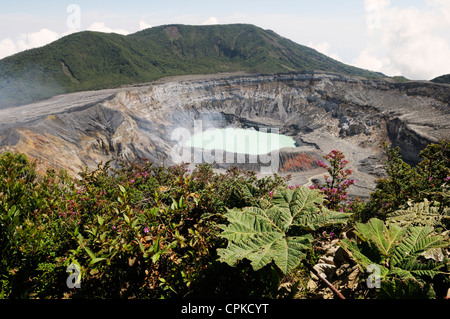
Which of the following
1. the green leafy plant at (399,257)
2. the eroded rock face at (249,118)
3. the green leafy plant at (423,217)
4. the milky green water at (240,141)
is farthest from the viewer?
the milky green water at (240,141)

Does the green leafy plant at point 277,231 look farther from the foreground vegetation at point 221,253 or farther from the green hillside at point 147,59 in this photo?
the green hillside at point 147,59

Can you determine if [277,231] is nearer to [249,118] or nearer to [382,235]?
[382,235]

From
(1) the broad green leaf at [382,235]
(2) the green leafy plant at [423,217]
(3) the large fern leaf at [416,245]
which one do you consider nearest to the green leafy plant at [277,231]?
(1) the broad green leaf at [382,235]

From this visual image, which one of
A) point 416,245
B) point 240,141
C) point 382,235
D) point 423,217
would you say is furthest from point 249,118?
point 416,245

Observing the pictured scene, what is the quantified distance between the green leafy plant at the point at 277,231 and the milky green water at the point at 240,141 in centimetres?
4269

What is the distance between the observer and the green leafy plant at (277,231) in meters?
2.61

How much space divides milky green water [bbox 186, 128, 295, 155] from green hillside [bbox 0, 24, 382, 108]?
47.7 m

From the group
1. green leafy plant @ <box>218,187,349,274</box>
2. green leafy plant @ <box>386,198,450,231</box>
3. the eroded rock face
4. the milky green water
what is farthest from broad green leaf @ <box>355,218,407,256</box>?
the milky green water

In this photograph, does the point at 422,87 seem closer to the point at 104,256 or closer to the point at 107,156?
the point at 107,156

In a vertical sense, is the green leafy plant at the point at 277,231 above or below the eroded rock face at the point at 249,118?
below

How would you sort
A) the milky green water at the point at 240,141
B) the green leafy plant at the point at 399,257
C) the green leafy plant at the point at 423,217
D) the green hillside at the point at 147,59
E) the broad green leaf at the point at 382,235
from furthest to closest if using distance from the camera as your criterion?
the green hillside at the point at 147,59 < the milky green water at the point at 240,141 < the green leafy plant at the point at 423,217 < the broad green leaf at the point at 382,235 < the green leafy plant at the point at 399,257

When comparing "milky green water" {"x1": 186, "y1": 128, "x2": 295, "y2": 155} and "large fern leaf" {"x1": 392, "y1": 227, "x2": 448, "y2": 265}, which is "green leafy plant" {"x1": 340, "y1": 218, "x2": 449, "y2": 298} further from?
"milky green water" {"x1": 186, "y1": 128, "x2": 295, "y2": 155}

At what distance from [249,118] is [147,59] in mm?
80927

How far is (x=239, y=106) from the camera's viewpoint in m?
70.2
